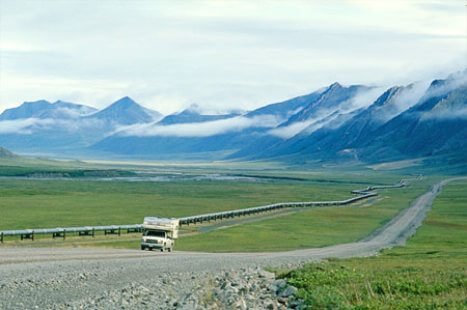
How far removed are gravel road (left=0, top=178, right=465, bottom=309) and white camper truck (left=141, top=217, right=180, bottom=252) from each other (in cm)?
969

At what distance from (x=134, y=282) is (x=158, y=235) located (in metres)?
27.7

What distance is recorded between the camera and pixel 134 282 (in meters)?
34.8

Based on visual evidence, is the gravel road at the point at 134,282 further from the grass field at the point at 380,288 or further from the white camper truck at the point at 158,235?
the white camper truck at the point at 158,235

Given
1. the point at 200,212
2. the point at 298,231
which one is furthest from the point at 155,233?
the point at 200,212

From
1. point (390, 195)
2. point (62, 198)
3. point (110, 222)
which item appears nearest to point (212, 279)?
point (110, 222)

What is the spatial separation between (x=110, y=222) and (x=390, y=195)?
10125cm

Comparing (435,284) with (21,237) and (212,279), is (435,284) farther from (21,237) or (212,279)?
(21,237)

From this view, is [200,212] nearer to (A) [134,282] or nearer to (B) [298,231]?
(B) [298,231]

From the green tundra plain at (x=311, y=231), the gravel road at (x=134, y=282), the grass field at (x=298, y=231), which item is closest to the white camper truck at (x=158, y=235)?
the green tundra plain at (x=311, y=231)

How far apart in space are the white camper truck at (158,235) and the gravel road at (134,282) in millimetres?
9693

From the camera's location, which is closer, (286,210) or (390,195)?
(286,210)

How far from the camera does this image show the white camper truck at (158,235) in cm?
6178

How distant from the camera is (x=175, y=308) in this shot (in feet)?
84.5

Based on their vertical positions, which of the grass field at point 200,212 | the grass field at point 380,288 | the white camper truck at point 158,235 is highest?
the grass field at point 380,288
